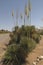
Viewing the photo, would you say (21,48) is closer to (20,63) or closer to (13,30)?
(20,63)

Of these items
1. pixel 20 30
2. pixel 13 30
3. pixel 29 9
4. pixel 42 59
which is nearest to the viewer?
pixel 42 59

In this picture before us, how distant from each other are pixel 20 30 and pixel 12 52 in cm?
877

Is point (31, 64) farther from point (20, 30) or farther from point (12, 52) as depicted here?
point (20, 30)

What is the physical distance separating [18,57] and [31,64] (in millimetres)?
1059

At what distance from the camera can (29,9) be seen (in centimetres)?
1619

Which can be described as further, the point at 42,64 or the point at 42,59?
the point at 42,59

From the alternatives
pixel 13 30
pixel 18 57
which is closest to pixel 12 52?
pixel 18 57

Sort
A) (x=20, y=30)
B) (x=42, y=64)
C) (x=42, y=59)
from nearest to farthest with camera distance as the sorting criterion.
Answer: (x=42, y=64), (x=42, y=59), (x=20, y=30)

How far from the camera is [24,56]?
47.7 feet

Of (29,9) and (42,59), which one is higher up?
(29,9)

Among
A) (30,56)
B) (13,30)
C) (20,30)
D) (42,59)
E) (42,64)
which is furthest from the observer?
(13,30)

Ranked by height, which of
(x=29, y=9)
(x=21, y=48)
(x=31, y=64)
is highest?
(x=29, y=9)

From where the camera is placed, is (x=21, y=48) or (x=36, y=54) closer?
(x=21, y=48)

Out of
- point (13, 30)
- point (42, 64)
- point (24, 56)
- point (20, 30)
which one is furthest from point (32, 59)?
point (13, 30)
